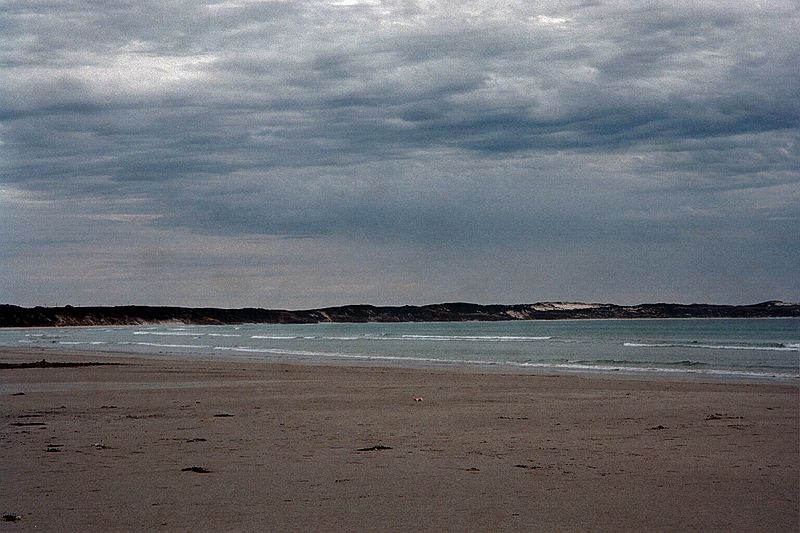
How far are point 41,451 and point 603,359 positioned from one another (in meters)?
28.8

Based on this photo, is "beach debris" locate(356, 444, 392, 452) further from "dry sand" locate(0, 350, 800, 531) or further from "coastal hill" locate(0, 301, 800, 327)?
"coastal hill" locate(0, 301, 800, 327)

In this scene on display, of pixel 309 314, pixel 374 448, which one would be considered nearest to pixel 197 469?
pixel 374 448

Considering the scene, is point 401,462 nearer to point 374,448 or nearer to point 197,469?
point 374,448

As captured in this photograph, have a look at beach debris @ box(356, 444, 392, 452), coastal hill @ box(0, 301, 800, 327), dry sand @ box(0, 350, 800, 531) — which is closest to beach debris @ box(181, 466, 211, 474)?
dry sand @ box(0, 350, 800, 531)

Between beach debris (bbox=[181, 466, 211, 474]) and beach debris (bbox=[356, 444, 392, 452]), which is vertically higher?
beach debris (bbox=[181, 466, 211, 474])

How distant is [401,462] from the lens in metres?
9.24

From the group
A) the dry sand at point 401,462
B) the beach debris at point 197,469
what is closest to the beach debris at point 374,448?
the dry sand at point 401,462

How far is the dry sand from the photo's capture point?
6.85 m

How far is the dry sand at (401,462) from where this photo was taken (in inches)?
270

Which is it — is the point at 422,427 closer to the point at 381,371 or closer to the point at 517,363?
the point at 381,371

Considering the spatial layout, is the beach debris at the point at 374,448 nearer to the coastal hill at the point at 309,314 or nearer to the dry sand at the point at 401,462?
the dry sand at the point at 401,462

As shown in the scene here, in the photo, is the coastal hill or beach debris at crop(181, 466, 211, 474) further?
the coastal hill

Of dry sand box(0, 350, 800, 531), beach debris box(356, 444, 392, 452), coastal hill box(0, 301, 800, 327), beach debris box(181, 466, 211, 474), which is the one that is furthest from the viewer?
coastal hill box(0, 301, 800, 327)

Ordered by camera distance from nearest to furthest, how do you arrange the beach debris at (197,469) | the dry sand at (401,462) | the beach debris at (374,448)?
the dry sand at (401,462), the beach debris at (197,469), the beach debris at (374,448)
